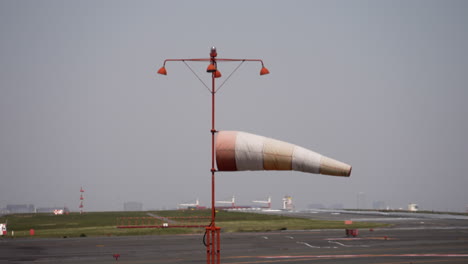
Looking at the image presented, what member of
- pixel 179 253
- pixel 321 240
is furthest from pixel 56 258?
pixel 321 240

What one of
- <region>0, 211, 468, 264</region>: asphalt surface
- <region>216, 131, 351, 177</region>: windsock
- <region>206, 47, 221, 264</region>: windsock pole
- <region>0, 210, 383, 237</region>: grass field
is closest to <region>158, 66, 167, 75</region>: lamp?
<region>206, 47, 221, 264</region>: windsock pole

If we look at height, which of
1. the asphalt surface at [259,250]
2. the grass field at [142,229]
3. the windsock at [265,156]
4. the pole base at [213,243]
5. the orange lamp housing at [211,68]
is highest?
the orange lamp housing at [211,68]

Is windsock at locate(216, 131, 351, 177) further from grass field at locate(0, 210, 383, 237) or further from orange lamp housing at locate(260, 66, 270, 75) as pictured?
grass field at locate(0, 210, 383, 237)

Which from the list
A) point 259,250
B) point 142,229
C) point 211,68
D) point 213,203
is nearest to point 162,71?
point 211,68

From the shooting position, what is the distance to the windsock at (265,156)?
7922mm

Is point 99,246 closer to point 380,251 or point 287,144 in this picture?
point 380,251

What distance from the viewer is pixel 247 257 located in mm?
28078

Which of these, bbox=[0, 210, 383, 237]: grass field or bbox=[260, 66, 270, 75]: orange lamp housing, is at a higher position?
bbox=[260, 66, 270, 75]: orange lamp housing

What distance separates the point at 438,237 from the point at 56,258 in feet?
102

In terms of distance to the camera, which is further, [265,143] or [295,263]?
[295,263]

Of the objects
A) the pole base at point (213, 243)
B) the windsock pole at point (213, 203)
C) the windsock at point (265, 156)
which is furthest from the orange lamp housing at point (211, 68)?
the pole base at point (213, 243)

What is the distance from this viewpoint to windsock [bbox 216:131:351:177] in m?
7.92

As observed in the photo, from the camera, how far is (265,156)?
8.09m

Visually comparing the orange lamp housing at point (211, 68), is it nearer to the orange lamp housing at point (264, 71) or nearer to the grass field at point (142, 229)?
the orange lamp housing at point (264, 71)
